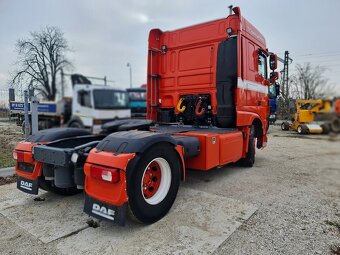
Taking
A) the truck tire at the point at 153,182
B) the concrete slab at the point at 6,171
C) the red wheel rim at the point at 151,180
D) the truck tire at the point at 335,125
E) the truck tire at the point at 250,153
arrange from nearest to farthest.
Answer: the truck tire at the point at 335,125, the truck tire at the point at 153,182, the red wheel rim at the point at 151,180, the concrete slab at the point at 6,171, the truck tire at the point at 250,153

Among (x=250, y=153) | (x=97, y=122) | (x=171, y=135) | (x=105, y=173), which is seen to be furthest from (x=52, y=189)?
(x=250, y=153)

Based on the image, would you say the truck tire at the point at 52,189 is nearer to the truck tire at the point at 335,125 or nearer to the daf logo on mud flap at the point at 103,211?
the daf logo on mud flap at the point at 103,211

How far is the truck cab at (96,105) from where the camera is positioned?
1235mm

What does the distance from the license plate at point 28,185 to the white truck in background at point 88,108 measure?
91.9 inches

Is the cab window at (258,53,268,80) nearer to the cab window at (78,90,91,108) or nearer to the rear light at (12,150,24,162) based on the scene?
the rear light at (12,150,24,162)

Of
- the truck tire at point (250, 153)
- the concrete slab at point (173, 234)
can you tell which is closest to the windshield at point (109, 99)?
the concrete slab at point (173, 234)

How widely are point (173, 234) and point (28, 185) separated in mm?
2045

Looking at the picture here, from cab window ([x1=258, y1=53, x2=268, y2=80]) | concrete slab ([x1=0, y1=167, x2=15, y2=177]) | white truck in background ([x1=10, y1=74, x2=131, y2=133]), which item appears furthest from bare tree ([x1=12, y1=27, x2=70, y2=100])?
cab window ([x1=258, y1=53, x2=268, y2=80])

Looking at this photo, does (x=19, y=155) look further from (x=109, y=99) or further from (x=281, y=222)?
(x=281, y=222)

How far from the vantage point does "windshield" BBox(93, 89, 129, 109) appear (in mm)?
1244

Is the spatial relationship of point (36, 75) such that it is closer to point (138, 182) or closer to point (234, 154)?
point (138, 182)

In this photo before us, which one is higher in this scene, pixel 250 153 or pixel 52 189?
pixel 250 153

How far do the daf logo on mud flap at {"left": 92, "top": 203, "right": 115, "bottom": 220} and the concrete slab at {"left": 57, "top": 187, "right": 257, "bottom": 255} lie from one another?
0.27m

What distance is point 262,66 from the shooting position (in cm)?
566
